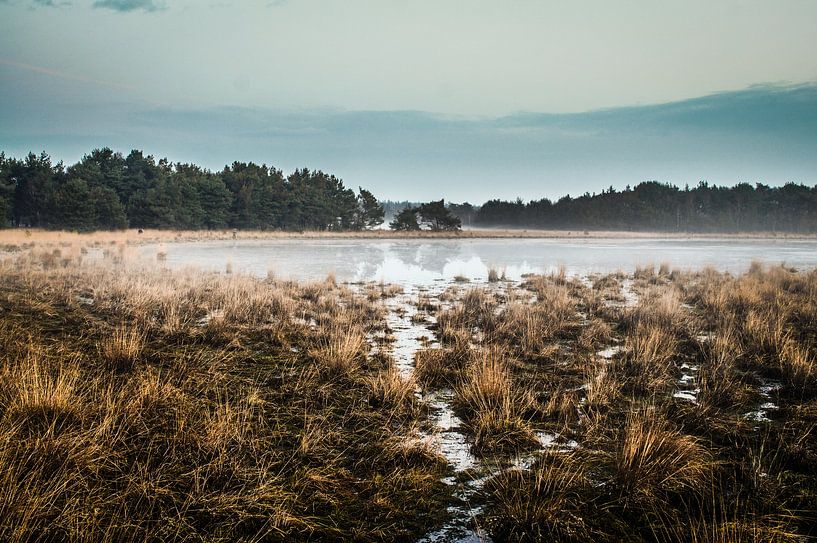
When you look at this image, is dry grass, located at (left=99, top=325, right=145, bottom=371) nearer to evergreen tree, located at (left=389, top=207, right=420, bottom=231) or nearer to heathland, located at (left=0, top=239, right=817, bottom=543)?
heathland, located at (left=0, top=239, right=817, bottom=543)

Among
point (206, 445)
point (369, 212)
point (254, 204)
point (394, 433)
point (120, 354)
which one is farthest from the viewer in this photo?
point (369, 212)

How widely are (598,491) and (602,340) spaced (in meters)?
5.24

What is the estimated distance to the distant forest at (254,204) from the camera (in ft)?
172

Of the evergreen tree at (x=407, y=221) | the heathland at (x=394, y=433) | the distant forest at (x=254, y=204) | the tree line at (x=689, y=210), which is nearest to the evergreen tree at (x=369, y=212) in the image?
the distant forest at (x=254, y=204)

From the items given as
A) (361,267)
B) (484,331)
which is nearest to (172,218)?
(361,267)

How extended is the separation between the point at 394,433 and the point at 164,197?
58.8 m

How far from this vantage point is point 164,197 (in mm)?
55406

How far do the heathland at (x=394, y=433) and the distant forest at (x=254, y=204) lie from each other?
4892cm

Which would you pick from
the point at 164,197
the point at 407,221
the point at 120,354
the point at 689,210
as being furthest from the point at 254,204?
the point at 689,210

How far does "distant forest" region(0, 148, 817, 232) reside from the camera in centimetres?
5228

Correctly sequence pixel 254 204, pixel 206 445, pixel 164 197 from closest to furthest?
pixel 206 445, pixel 164 197, pixel 254 204

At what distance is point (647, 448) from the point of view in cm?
368

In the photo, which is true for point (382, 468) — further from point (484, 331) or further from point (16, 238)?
point (16, 238)

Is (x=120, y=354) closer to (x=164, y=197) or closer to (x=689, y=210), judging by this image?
(x=164, y=197)
